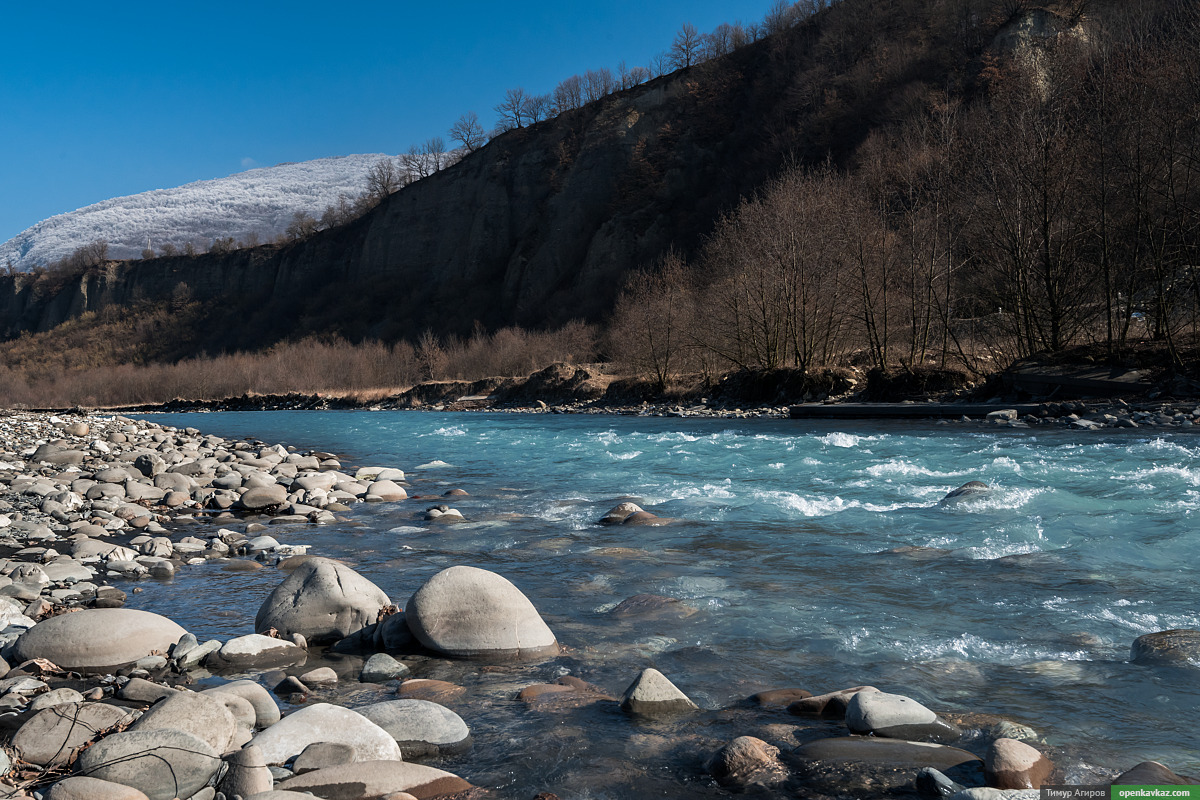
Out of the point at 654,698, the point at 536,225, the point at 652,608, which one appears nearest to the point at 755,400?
the point at 652,608

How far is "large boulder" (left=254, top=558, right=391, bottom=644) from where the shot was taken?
543 cm

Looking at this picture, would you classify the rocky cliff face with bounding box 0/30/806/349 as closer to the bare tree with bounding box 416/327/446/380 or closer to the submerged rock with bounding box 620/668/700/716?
the bare tree with bounding box 416/327/446/380

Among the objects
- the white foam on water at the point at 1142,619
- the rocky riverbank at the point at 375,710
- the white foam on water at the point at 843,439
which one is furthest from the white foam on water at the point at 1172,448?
the rocky riverbank at the point at 375,710

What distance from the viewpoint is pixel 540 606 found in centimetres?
620

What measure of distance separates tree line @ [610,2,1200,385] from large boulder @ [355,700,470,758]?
20.8 meters

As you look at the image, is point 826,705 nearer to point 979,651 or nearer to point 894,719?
point 894,719

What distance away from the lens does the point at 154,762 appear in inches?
123

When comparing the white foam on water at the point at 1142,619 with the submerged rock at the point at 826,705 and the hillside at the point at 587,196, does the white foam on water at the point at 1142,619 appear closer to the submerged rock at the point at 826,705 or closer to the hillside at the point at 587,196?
the submerged rock at the point at 826,705

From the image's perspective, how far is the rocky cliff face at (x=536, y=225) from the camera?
75.9 metres

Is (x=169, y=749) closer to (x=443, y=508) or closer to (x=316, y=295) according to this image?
(x=443, y=508)

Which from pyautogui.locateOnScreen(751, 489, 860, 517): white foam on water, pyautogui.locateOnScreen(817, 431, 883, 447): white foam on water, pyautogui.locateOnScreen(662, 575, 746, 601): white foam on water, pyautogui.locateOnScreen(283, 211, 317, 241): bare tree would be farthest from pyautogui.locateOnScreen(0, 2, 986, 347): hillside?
pyautogui.locateOnScreen(662, 575, 746, 601): white foam on water

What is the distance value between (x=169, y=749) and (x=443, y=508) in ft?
25.6

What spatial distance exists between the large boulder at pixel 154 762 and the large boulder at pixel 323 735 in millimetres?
241

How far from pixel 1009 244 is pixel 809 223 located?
800 cm
